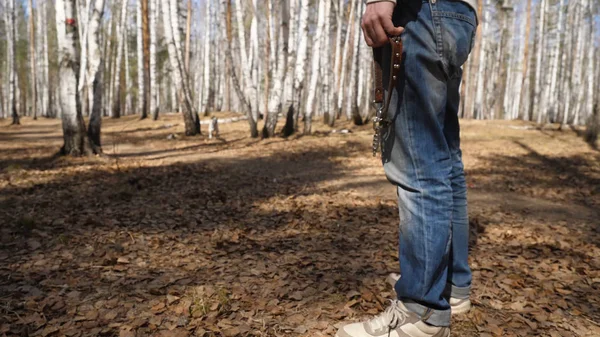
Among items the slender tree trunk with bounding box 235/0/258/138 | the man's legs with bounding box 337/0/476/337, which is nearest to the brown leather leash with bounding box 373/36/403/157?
the man's legs with bounding box 337/0/476/337

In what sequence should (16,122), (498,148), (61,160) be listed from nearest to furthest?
(61,160), (498,148), (16,122)

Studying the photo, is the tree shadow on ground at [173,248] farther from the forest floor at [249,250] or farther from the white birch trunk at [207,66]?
the white birch trunk at [207,66]

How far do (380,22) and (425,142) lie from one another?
0.57 metres

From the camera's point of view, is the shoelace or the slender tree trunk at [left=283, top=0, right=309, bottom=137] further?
the slender tree trunk at [left=283, top=0, right=309, bottom=137]

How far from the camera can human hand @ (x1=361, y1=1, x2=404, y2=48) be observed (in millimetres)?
1716

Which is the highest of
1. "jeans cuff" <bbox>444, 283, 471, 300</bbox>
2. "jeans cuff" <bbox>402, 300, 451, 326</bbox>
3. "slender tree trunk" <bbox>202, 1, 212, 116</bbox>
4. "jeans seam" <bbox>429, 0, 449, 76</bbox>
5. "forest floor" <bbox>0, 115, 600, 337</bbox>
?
"slender tree trunk" <bbox>202, 1, 212, 116</bbox>

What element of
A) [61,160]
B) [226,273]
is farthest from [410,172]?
[61,160]

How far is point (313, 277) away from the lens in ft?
9.51

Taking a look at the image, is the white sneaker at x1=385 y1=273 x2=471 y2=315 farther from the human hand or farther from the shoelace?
the human hand

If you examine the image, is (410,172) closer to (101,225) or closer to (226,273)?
(226,273)

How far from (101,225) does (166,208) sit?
97 centimetres

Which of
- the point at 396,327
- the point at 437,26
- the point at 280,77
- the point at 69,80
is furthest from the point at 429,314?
the point at 280,77

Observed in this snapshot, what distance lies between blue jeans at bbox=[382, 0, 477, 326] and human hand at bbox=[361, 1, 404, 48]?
8 cm

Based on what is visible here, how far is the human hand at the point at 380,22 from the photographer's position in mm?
1716
